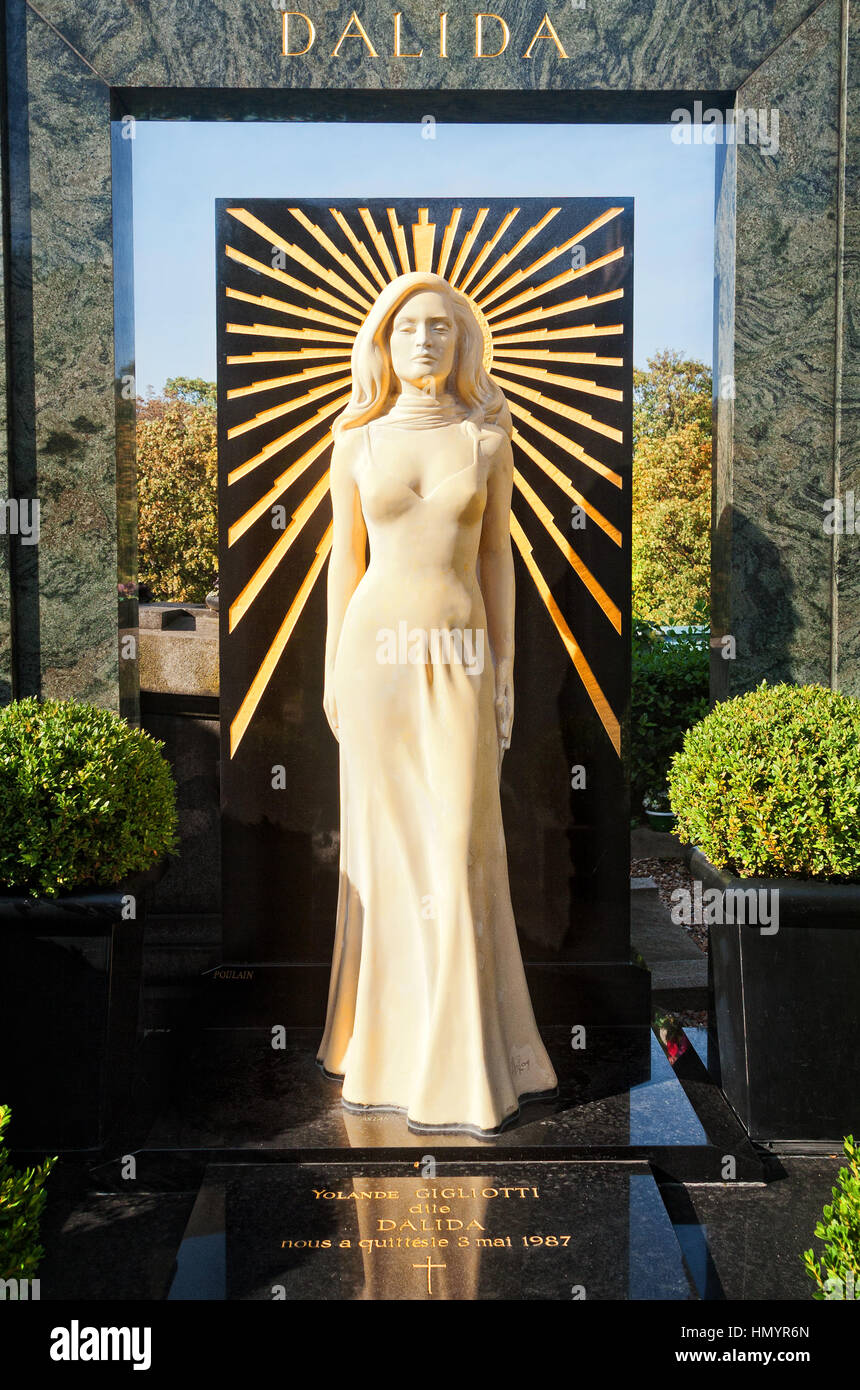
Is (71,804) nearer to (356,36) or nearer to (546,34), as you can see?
(356,36)

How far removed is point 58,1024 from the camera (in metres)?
4.45

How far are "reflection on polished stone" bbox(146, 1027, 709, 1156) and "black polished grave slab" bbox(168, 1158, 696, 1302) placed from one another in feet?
0.48

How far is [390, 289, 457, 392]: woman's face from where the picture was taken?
14.5 ft

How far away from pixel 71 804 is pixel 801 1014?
10.1 ft

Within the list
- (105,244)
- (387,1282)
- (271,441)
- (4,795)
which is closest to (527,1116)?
(387,1282)

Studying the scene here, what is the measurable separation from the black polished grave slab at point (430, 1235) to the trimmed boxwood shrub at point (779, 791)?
53.3 inches

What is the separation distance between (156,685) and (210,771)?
61 centimetres

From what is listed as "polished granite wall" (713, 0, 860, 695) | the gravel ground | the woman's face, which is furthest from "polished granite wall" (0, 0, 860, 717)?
the gravel ground

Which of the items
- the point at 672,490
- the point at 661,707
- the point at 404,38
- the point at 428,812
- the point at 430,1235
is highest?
the point at 404,38

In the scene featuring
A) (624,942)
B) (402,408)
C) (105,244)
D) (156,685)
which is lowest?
(624,942)

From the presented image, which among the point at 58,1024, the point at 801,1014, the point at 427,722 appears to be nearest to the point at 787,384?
the point at 427,722

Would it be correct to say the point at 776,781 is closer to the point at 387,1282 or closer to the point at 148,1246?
the point at 387,1282

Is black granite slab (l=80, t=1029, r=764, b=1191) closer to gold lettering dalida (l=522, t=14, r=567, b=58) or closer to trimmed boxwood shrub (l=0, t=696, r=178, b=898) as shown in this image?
trimmed boxwood shrub (l=0, t=696, r=178, b=898)
